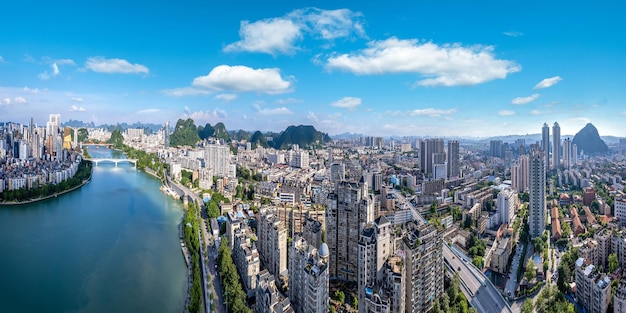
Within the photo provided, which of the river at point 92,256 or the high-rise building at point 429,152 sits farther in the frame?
the high-rise building at point 429,152

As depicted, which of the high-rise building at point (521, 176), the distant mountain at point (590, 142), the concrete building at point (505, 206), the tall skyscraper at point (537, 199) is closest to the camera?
the tall skyscraper at point (537, 199)

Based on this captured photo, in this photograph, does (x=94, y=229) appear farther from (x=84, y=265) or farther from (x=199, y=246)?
(x=199, y=246)

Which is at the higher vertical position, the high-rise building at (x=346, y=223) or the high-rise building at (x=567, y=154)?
the high-rise building at (x=567, y=154)

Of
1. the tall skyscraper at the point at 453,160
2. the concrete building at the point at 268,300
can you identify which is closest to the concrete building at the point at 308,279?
the concrete building at the point at 268,300

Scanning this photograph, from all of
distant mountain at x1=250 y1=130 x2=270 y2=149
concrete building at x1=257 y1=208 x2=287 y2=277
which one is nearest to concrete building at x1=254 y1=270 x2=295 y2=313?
concrete building at x1=257 y1=208 x2=287 y2=277

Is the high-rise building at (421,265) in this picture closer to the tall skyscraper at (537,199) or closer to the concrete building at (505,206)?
the tall skyscraper at (537,199)

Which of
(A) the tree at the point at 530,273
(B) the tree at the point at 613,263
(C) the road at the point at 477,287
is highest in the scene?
(B) the tree at the point at 613,263

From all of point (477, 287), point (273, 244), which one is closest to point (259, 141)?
point (273, 244)

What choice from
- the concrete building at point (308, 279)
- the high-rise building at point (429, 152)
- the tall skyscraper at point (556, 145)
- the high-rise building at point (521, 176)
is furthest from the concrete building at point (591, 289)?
the tall skyscraper at point (556, 145)

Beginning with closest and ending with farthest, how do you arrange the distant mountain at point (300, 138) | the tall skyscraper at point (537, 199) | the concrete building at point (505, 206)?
the tall skyscraper at point (537, 199) < the concrete building at point (505, 206) < the distant mountain at point (300, 138)
